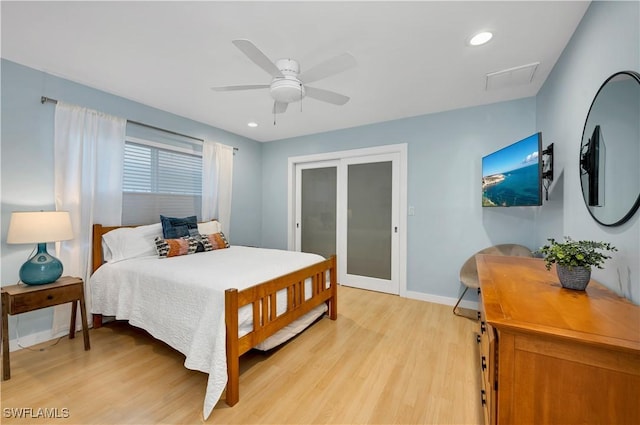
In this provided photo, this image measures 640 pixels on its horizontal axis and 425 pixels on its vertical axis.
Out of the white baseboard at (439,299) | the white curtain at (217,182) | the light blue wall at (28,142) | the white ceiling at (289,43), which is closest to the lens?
the white ceiling at (289,43)

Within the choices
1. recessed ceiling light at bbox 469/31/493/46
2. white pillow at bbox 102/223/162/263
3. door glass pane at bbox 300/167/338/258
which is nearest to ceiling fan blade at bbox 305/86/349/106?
recessed ceiling light at bbox 469/31/493/46

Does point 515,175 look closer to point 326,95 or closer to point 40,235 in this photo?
point 326,95

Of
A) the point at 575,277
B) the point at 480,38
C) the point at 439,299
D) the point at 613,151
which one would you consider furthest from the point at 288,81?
the point at 439,299

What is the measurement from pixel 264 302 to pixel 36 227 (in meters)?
1.90

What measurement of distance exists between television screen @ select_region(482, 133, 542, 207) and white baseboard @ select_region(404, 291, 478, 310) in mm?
1280

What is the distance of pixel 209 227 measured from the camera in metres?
3.61

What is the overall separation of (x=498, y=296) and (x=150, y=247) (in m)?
3.12

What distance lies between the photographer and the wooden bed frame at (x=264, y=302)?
1670 mm

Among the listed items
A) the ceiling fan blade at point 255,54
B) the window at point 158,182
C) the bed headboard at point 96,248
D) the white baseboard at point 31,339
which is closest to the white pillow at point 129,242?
the bed headboard at point 96,248

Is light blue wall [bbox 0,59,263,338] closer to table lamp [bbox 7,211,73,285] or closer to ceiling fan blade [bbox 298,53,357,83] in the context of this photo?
table lamp [bbox 7,211,73,285]

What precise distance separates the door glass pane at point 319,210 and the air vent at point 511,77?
2269 mm

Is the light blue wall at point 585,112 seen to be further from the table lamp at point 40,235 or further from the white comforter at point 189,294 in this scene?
the table lamp at point 40,235

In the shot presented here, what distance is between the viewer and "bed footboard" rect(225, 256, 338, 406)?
65.7 inches

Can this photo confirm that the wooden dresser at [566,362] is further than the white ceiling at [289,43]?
→ No
